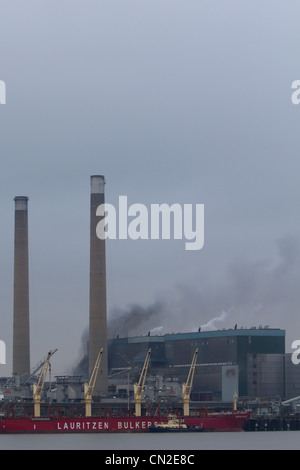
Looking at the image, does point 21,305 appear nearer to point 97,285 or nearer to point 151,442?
point 97,285

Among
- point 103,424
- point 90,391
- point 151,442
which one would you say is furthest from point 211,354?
point 151,442

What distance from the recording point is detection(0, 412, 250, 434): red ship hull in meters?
149

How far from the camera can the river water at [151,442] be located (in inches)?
4471

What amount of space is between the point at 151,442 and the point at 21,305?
169 ft

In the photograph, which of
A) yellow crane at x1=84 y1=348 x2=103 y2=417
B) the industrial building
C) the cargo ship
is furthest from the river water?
the industrial building

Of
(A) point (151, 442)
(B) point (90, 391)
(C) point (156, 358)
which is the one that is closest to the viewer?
(A) point (151, 442)

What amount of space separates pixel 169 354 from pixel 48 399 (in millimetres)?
25892

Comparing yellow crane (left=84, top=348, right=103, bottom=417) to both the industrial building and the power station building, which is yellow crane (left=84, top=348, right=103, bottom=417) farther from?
the power station building

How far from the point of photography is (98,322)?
15900cm

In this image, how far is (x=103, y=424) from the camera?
152125 millimetres

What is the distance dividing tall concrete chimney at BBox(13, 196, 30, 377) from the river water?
2554 cm
